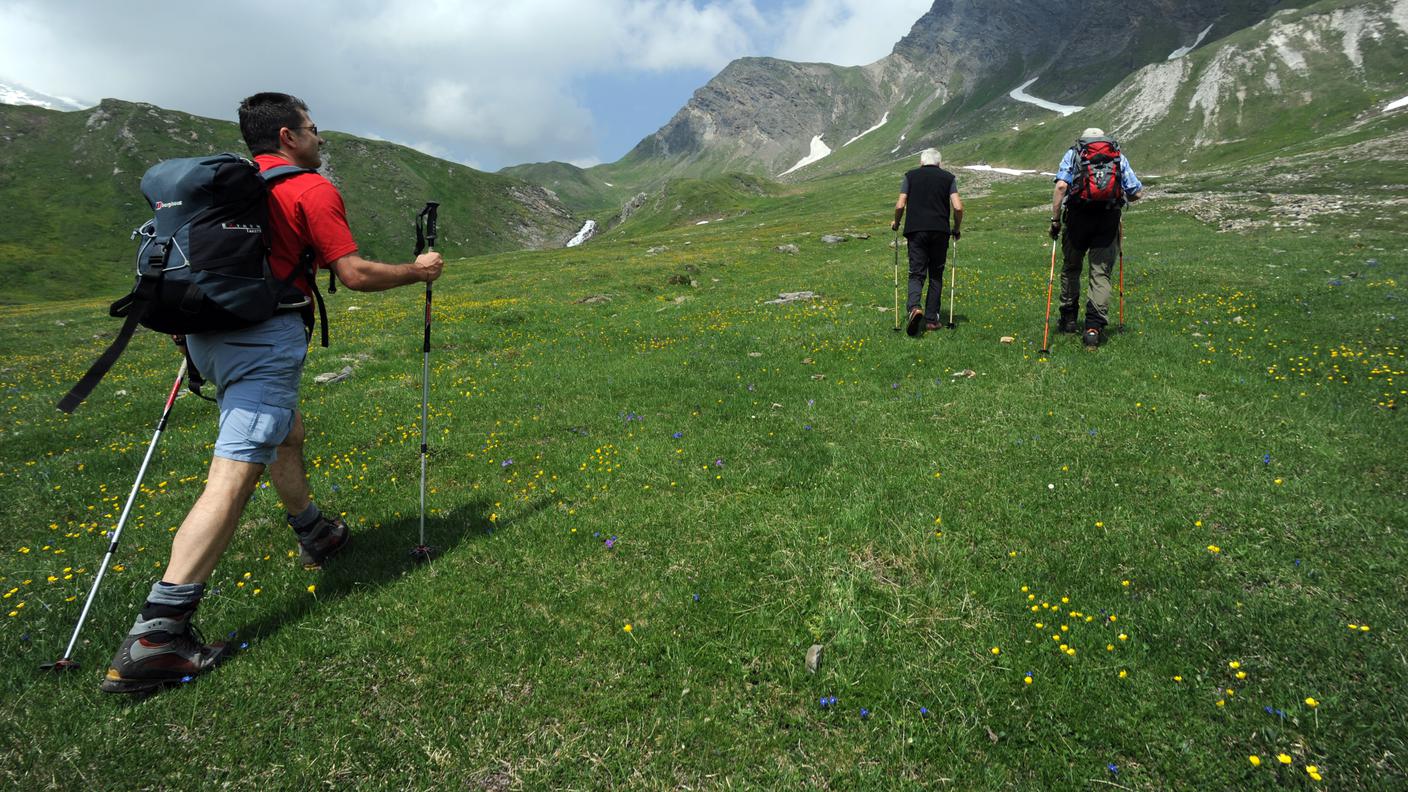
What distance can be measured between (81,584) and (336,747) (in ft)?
15.5

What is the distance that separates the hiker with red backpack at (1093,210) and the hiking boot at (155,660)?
50.2 ft

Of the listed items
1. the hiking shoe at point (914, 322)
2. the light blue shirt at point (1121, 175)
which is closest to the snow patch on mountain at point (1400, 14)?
the light blue shirt at point (1121, 175)

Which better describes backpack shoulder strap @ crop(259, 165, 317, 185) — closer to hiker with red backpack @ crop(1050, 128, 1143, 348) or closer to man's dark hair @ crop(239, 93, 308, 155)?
man's dark hair @ crop(239, 93, 308, 155)

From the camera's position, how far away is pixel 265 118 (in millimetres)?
6023

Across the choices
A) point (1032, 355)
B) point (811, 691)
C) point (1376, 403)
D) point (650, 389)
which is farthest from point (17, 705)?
point (1376, 403)

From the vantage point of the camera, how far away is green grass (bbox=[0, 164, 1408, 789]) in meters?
4.44

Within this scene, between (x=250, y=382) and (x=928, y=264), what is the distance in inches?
591

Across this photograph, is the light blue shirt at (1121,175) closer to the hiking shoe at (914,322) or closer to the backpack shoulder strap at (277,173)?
the hiking shoe at (914,322)

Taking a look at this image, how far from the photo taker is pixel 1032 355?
13219 millimetres

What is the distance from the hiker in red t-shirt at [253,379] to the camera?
5.02 meters

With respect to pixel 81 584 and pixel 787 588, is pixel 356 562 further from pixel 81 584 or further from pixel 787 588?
pixel 787 588

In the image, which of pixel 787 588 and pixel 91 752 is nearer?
pixel 91 752

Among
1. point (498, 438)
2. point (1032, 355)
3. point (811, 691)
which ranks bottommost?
point (811, 691)

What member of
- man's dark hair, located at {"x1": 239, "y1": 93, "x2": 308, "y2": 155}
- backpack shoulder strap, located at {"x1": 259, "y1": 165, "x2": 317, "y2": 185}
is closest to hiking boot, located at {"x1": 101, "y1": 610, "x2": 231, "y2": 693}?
backpack shoulder strap, located at {"x1": 259, "y1": 165, "x2": 317, "y2": 185}
